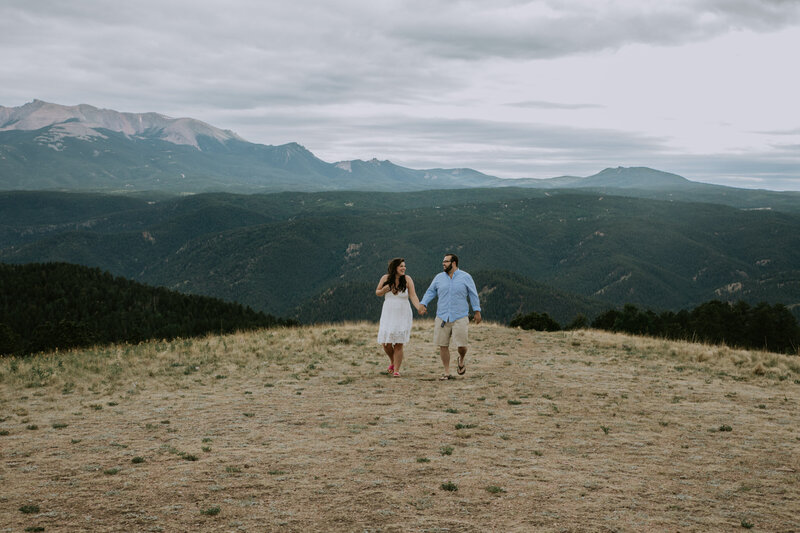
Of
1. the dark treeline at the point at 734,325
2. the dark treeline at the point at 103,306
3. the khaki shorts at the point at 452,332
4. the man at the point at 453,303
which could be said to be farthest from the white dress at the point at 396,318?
the dark treeline at the point at 103,306

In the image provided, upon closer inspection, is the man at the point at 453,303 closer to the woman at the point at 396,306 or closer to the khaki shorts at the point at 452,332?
the khaki shorts at the point at 452,332

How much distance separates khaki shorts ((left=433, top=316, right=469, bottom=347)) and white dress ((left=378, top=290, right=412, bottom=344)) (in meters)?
0.79

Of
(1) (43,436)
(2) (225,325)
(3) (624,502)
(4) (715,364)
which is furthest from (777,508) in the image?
(2) (225,325)

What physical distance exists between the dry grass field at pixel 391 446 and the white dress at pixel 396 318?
121 cm

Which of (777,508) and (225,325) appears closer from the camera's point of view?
(777,508)

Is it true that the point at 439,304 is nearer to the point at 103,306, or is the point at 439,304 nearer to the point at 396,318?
the point at 396,318

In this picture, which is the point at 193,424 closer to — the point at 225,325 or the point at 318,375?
the point at 318,375

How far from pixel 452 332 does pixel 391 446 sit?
5.93 meters

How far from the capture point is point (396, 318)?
14672 mm

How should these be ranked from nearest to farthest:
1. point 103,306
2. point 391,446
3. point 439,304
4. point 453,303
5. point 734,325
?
point 391,446 → point 453,303 → point 439,304 → point 734,325 → point 103,306

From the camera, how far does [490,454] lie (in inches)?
344

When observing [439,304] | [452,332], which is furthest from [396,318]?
[452,332]

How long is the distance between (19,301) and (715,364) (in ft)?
334

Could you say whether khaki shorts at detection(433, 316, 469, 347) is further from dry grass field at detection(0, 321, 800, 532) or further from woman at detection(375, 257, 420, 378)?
dry grass field at detection(0, 321, 800, 532)
